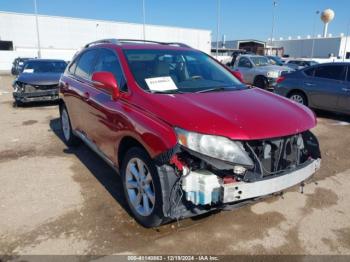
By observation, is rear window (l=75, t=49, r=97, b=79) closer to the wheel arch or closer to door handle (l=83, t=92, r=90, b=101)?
door handle (l=83, t=92, r=90, b=101)

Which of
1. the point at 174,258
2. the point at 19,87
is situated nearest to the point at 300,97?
the point at 174,258

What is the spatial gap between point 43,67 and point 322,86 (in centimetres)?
924

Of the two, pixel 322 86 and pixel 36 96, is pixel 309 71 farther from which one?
pixel 36 96

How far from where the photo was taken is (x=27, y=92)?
9.96 meters

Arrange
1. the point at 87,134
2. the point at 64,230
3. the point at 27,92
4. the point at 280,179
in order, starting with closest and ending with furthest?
the point at 280,179 < the point at 64,230 < the point at 87,134 < the point at 27,92

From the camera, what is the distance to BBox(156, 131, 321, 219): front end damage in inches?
99.1

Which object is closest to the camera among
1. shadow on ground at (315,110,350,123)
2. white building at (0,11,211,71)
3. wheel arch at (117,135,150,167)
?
wheel arch at (117,135,150,167)

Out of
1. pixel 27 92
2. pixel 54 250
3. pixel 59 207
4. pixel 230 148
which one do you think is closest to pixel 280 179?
pixel 230 148

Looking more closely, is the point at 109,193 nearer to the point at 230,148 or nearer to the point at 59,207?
the point at 59,207

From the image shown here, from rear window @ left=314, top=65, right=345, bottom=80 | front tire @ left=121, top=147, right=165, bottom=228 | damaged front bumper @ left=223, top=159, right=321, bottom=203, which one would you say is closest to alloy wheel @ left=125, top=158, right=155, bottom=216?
front tire @ left=121, top=147, right=165, bottom=228

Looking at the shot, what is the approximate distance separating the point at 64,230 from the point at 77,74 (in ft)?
8.87

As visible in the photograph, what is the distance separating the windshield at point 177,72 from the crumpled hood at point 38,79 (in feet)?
23.2

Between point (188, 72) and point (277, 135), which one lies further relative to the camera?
point (188, 72)

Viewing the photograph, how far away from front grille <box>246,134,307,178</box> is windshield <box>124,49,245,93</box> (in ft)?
3.37
